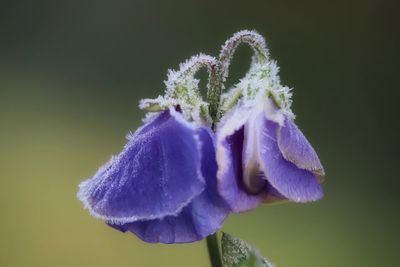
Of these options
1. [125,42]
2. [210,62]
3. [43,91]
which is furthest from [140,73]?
[210,62]

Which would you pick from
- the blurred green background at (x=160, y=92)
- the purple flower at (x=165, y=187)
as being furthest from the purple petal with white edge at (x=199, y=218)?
the blurred green background at (x=160, y=92)

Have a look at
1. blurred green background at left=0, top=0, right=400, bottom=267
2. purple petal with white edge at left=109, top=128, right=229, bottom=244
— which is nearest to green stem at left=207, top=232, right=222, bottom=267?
purple petal with white edge at left=109, top=128, right=229, bottom=244

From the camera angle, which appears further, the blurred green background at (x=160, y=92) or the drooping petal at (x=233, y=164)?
the blurred green background at (x=160, y=92)

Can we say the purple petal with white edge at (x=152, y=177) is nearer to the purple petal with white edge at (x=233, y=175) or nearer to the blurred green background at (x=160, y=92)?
the purple petal with white edge at (x=233, y=175)

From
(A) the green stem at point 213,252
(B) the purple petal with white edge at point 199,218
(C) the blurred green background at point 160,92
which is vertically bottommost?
(A) the green stem at point 213,252

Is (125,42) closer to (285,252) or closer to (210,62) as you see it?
(285,252)

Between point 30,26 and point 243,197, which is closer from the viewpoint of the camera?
point 243,197
